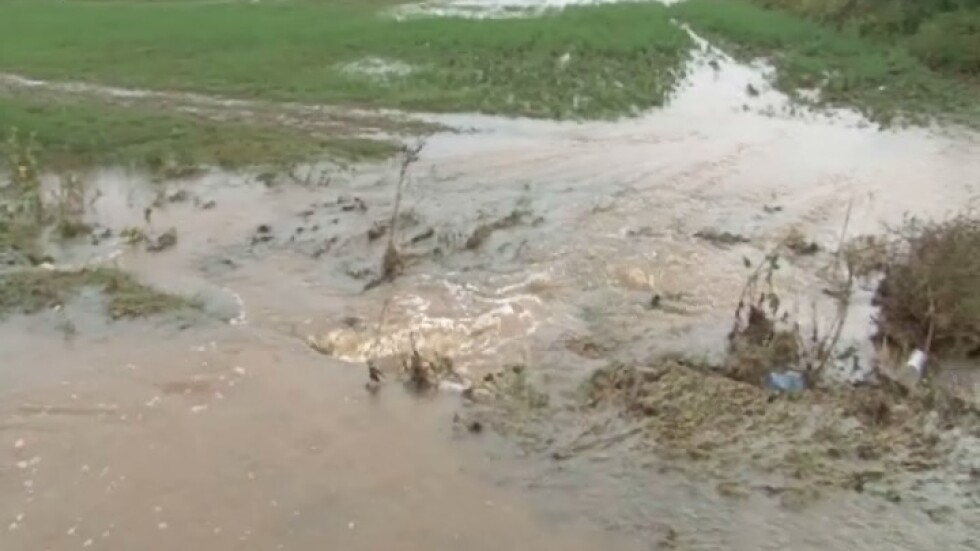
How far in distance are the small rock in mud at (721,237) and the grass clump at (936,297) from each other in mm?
2646

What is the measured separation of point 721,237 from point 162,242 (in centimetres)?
662

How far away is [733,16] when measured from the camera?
27766 millimetres

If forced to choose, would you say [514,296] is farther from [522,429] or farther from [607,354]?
[522,429]

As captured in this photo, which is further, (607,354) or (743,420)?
(607,354)

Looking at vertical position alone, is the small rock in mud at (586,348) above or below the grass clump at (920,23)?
below

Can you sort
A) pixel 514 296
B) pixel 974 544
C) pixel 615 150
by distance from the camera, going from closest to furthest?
pixel 974 544 < pixel 514 296 < pixel 615 150

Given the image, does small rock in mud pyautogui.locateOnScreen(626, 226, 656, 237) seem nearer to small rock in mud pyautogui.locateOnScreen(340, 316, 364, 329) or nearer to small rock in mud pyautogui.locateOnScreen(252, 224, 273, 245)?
small rock in mud pyautogui.locateOnScreen(340, 316, 364, 329)

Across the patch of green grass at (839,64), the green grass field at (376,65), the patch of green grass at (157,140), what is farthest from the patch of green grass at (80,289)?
the patch of green grass at (839,64)

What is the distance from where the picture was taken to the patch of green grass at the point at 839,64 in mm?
20922

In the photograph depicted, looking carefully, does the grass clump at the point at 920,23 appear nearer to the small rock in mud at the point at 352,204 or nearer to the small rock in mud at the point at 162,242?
the small rock in mud at the point at 352,204

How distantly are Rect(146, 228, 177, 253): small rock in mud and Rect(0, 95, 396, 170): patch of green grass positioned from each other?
310 centimetres

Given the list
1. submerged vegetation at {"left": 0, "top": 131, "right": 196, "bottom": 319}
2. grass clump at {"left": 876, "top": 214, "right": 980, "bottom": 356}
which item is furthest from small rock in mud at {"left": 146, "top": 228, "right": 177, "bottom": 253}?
grass clump at {"left": 876, "top": 214, "right": 980, "bottom": 356}

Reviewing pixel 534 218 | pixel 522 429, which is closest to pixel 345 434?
pixel 522 429

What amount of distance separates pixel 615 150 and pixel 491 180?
8.40ft
